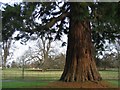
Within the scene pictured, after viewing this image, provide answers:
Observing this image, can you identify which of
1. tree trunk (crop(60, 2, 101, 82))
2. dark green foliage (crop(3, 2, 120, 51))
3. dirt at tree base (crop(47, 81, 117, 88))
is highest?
dark green foliage (crop(3, 2, 120, 51))

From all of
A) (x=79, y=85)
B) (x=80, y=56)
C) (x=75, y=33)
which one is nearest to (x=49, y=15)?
(x=75, y=33)

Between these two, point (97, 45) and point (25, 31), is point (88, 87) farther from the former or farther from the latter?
point (97, 45)

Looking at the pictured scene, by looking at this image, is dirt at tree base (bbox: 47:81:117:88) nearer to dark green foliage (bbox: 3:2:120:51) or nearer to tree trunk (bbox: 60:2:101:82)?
tree trunk (bbox: 60:2:101:82)

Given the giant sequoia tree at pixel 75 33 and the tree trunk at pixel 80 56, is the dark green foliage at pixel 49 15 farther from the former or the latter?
the tree trunk at pixel 80 56

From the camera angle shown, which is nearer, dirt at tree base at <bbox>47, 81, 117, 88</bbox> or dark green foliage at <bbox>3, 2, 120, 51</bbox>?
dark green foliage at <bbox>3, 2, 120, 51</bbox>

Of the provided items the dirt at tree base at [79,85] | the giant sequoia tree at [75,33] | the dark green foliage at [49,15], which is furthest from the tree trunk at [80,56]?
the dark green foliage at [49,15]

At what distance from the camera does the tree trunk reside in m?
7.73

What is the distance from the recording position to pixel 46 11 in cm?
739

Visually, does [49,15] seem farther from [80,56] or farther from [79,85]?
[79,85]

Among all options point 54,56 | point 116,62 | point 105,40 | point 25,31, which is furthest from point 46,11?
point 116,62

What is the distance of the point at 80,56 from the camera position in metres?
7.78

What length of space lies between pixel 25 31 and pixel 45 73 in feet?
19.4

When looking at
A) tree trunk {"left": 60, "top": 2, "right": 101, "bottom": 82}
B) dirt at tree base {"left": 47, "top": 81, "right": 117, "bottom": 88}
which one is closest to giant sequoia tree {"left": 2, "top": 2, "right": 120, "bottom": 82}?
tree trunk {"left": 60, "top": 2, "right": 101, "bottom": 82}

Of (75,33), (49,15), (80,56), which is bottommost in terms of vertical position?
(80,56)
